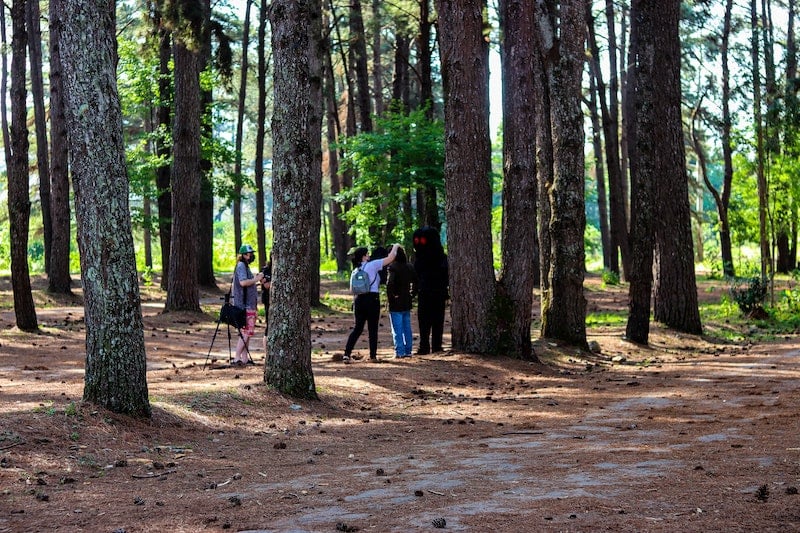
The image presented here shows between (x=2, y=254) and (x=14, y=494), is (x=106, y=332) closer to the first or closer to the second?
(x=14, y=494)

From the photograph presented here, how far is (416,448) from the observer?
9711mm

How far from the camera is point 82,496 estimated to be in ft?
24.6

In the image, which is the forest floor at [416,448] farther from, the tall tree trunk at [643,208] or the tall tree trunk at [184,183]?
the tall tree trunk at [184,183]

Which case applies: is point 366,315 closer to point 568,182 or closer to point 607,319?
point 568,182

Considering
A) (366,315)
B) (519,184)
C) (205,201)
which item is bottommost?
(366,315)

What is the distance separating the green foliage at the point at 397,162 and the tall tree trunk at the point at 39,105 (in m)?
9.39

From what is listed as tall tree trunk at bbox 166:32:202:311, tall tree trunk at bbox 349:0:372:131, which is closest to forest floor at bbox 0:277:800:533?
tall tree trunk at bbox 166:32:202:311

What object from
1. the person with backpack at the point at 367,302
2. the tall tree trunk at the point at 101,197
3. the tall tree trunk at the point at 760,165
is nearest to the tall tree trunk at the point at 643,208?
the person with backpack at the point at 367,302

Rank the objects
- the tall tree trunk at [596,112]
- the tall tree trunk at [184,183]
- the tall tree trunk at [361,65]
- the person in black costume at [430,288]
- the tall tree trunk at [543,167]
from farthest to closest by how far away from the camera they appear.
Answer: the tall tree trunk at [361,65], the tall tree trunk at [596,112], the tall tree trunk at [184,183], the tall tree trunk at [543,167], the person in black costume at [430,288]

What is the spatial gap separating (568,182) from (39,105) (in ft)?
72.7

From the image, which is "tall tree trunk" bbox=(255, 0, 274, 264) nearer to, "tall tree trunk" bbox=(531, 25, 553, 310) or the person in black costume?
"tall tree trunk" bbox=(531, 25, 553, 310)

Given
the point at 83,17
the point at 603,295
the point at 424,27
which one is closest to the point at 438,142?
the point at 424,27

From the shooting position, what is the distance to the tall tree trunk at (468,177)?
52.2 feet

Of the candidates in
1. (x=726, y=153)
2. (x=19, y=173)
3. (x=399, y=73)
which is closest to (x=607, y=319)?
(x=19, y=173)
